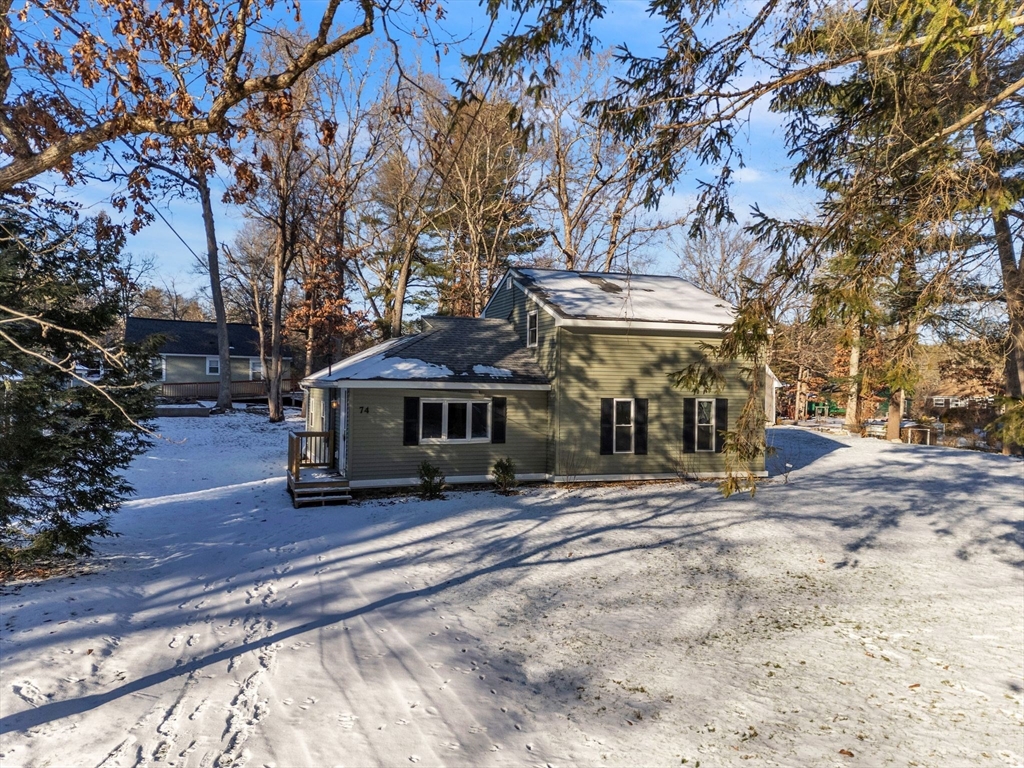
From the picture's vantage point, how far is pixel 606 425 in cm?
1549

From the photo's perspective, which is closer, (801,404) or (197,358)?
(197,358)

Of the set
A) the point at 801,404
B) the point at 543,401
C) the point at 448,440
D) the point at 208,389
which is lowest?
the point at 448,440

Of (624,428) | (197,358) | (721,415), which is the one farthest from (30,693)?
(197,358)

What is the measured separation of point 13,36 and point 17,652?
17.6ft

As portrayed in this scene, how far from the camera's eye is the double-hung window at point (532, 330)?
651 inches

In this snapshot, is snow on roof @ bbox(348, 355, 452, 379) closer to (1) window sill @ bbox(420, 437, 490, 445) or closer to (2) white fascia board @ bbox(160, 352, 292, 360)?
(1) window sill @ bbox(420, 437, 490, 445)

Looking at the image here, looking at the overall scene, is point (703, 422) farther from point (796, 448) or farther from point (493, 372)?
point (796, 448)

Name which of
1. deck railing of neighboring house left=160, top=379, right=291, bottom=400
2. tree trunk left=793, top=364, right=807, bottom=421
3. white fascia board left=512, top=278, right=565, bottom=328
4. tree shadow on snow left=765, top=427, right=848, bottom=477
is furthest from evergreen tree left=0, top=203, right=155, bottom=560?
tree trunk left=793, top=364, right=807, bottom=421

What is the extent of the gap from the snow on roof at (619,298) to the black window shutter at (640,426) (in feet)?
7.18

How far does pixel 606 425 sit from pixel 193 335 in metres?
32.2

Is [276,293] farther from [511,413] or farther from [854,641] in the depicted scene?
[854,641]

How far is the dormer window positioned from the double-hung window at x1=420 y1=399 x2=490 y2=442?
8.69 feet

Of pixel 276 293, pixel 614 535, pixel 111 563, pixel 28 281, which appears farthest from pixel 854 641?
pixel 276 293

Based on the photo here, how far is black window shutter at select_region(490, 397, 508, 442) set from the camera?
15.0 meters
